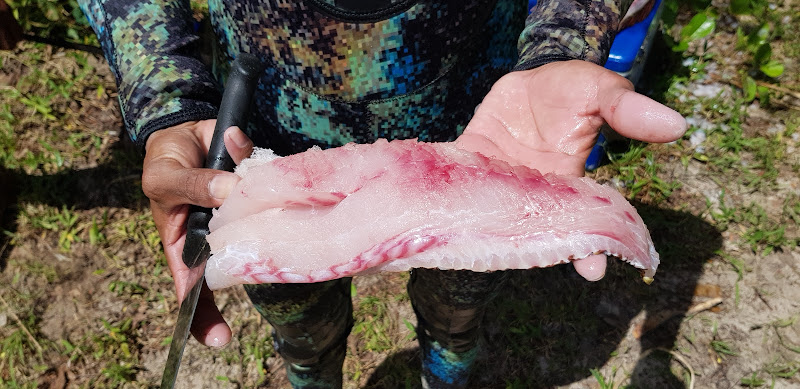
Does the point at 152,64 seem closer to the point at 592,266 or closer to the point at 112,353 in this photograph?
the point at 592,266

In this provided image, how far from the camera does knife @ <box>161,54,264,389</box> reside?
72.4 inches

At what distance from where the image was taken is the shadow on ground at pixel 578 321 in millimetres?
3320

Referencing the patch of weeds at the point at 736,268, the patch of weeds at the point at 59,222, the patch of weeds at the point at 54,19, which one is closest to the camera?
the patch of weeds at the point at 736,268

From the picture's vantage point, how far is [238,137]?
1770 millimetres

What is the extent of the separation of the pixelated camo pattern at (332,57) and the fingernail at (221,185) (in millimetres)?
432

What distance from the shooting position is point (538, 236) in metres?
1.72

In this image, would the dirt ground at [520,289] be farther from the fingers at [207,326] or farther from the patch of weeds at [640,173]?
the fingers at [207,326]

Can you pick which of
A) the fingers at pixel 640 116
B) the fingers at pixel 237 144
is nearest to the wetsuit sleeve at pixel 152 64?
the fingers at pixel 237 144

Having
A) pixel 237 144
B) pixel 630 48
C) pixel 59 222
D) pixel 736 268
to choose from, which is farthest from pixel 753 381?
pixel 59 222

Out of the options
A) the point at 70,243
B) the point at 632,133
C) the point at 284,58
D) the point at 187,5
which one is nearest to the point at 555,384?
the point at 632,133

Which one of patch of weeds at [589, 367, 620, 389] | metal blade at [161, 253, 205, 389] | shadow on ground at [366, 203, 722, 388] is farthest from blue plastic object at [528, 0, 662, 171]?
metal blade at [161, 253, 205, 389]

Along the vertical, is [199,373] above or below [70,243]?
below

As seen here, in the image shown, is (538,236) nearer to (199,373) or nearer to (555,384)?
(555,384)

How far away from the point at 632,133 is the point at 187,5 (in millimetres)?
1805
